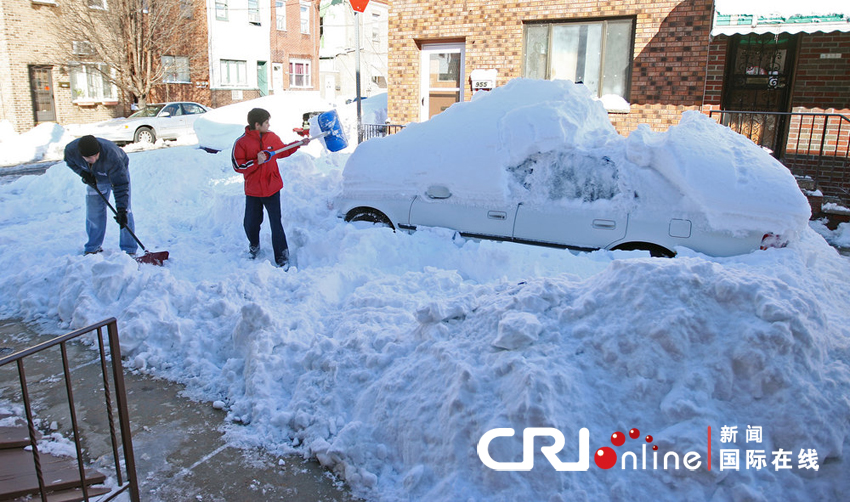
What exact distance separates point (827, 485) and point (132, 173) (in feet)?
36.9

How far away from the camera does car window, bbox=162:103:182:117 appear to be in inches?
807

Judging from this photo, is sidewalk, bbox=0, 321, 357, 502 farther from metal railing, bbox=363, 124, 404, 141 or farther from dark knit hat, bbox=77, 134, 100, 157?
metal railing, bbox=363, 124, 404, 141

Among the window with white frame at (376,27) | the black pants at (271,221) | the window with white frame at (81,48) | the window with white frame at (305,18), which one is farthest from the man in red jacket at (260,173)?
the window with white frame at (376,27)

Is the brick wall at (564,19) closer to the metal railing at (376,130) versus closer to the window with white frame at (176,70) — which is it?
the metal railing at (376,130)

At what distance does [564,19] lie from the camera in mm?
11766

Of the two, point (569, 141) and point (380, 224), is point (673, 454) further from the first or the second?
point (380, 224)

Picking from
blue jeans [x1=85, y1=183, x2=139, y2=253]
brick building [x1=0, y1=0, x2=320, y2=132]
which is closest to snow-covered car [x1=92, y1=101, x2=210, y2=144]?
brick building [x1=0, y1=0, x2=320, y2=132]

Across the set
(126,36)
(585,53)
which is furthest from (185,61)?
(585,53)

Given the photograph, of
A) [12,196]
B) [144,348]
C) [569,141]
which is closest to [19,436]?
[144,348]

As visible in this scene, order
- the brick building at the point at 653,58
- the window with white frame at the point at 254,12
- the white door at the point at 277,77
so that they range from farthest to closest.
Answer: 1. the white door at the point at 277,77
2. the window with white frame at the point at 254,12
3. the brick building at the point at 653,58

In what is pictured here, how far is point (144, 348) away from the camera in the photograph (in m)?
4.45

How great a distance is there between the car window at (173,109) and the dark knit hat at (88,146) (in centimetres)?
1568

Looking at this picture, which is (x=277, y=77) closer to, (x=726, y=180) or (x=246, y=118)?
(x=246, y=118)

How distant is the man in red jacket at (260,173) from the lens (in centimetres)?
611
